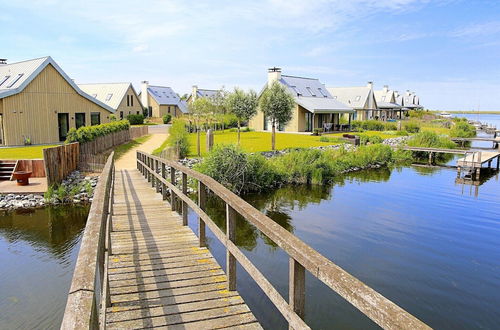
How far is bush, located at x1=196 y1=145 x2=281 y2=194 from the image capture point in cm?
1717

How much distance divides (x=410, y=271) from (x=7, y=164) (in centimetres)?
1927

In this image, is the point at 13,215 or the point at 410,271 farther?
the point at 13,215

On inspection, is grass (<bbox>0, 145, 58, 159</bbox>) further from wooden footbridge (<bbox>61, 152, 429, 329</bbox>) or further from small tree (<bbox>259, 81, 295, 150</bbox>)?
wooden footbridge (<bbox>61, 152, 429, 329</bbox>)

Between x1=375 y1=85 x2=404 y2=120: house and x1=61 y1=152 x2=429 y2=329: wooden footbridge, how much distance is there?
192ft

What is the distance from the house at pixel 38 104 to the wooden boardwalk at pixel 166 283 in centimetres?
2234

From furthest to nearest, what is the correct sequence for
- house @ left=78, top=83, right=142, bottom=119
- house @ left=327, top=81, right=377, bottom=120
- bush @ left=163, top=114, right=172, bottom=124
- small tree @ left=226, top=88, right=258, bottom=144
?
bush @ left=163, top=114, right=172, bottom=124 < house @ left=327, top=81, right=377, bottom=120 < house @ left=78, top=83, right=142, bottom=119 < small tree @ left=226, top=88, right=258, bottom=144

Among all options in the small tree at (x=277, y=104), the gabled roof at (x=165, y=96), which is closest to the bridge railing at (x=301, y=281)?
the small tree at (x=277, y=104)

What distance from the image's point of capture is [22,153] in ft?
72.6

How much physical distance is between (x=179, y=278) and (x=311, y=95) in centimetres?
4114

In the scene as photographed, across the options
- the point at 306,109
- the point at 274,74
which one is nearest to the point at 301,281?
the point at 306,109

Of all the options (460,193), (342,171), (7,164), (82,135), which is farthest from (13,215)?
(460,193)

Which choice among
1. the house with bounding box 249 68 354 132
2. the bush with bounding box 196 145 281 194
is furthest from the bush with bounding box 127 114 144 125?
the bush with bounding box 196 145 281 194

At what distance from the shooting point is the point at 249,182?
18.1 metres

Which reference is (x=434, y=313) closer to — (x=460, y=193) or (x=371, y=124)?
(x=460, y=193)
